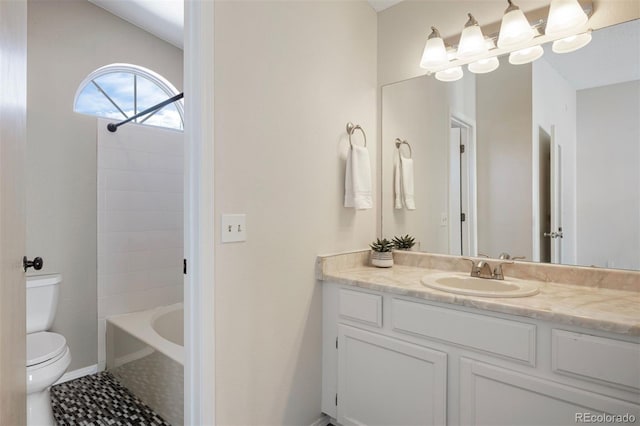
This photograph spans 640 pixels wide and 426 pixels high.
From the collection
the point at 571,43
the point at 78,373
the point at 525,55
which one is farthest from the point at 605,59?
the point at 78,373

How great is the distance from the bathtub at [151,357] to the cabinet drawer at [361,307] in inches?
34.1

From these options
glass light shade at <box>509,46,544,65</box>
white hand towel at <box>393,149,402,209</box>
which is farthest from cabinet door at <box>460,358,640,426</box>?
glass light shade at <box>509,46,544,65</box>

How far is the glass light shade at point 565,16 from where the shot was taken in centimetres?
150

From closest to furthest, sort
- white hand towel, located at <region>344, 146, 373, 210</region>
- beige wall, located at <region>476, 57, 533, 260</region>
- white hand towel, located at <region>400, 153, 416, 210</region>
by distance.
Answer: beige wall, located at <region>476, 57, 533, 260</region> < white hand towel, located at <region>344, 146, 373, 210</region> < white hand towel, located at <region>400, 153, 416, 210</region>

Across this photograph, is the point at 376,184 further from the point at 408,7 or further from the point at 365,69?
the point at 408,7

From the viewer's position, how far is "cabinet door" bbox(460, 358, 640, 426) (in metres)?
1.05

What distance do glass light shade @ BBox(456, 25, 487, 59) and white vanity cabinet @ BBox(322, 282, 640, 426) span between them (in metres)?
1.32

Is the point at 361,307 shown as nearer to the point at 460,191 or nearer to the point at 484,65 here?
the point at 460,191

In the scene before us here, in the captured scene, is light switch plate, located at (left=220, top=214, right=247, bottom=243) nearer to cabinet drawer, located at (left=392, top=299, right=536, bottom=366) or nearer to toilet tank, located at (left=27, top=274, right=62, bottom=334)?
cabinet drawer, located at (left=392, top=299, right=536, bottom=366)

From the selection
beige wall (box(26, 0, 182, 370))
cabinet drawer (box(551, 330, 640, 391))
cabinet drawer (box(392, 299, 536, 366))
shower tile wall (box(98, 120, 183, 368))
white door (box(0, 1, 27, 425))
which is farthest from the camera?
Answer: shower tile wall (box(98, 120, 183, 368))

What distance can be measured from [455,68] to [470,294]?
1.28m

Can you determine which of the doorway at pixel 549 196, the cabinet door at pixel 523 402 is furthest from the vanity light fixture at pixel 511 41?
the cabinet door at pixel 523 402

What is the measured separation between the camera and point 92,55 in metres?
2.47

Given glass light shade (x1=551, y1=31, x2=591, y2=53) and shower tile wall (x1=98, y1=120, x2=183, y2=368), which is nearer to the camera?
glass light shade (x1=551, y1=31, x2=591, y2=53)
